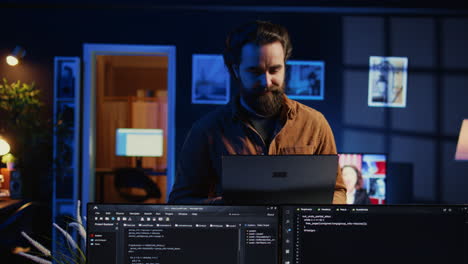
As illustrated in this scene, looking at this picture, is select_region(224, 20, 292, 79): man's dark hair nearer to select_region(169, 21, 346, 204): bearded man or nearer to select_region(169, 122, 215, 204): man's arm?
select_region(169, 21, 346, 204): bearded man

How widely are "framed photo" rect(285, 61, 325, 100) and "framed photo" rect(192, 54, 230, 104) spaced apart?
2.30ft

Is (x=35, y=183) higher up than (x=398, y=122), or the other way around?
(x=398, y=122)

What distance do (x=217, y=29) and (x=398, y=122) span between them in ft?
7.48

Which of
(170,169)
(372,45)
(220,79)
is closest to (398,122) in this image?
(372,45)

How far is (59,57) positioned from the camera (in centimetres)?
388

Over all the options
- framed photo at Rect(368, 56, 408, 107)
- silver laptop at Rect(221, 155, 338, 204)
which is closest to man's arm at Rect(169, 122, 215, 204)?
silver laptop at Rect(221, 155, 338, 204)

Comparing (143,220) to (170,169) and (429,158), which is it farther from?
(429,158)

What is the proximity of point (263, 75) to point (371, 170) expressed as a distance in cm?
248

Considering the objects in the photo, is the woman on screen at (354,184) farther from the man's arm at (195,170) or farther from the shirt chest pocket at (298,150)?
the man's arm at (195,170)

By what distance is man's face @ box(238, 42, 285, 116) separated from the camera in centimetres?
133

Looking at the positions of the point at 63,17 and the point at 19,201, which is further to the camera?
the point at 63,17

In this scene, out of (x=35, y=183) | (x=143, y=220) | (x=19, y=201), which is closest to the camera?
(x=143, y=220)

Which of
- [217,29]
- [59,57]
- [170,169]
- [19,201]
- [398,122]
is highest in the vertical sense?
[217,29]

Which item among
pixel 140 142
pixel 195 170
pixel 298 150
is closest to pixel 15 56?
pixel 140 142
